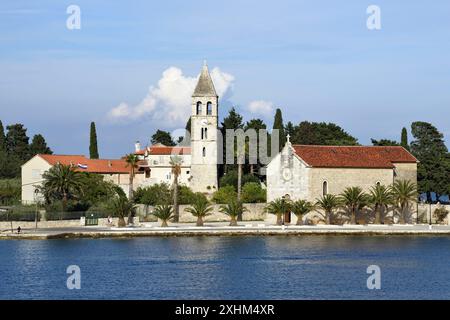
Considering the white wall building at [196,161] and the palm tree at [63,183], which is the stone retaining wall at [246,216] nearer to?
the palm tree at [63,183]

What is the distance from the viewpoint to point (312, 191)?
75562 millimetres

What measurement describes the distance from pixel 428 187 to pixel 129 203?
110 ft

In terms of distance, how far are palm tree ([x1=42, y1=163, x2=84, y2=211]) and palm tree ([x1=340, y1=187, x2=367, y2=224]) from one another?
63.2 ft

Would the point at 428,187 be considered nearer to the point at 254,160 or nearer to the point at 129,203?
the point at 254,160

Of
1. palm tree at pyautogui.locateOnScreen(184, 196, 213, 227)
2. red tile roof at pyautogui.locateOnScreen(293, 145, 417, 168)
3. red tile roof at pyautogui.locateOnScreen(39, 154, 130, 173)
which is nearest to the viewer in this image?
palm tree at pyautogui.locateOnScreen(184, 196, 213, 227)

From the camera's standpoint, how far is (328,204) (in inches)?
2896

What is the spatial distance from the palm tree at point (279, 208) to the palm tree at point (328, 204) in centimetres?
222

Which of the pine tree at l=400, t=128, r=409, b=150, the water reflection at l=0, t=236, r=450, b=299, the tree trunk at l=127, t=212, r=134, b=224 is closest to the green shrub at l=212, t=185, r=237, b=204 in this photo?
the tree trunk at l=127, t=212, r=134, b=224

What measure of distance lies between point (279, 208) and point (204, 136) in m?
18.3

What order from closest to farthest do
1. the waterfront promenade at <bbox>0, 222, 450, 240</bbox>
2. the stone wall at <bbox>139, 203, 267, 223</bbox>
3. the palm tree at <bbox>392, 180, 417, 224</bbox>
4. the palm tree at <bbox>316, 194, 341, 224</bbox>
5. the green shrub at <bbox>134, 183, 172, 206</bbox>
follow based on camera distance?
the waterfront promenade at <bbox>0, 222, 450, 240</bbox>
the palm tree at <bbox>316, 194, 341, 224</bbox>
the palm tree at <bbox>392, 180, 417, 224</bbox>
the stone wall at <bbox>139, 203, 267, 223</bbox>
the green shrub at <bbox>134, 183, 172, 206</bbox>

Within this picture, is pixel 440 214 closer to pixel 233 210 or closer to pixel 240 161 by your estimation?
pixel 240 161

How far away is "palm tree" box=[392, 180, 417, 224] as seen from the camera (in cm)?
7462

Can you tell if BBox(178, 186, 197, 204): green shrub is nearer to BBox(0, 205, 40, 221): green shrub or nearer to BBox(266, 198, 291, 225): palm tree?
BBox(266, 198, 291, 225): palm tree

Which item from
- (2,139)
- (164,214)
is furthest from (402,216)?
(2,139)
